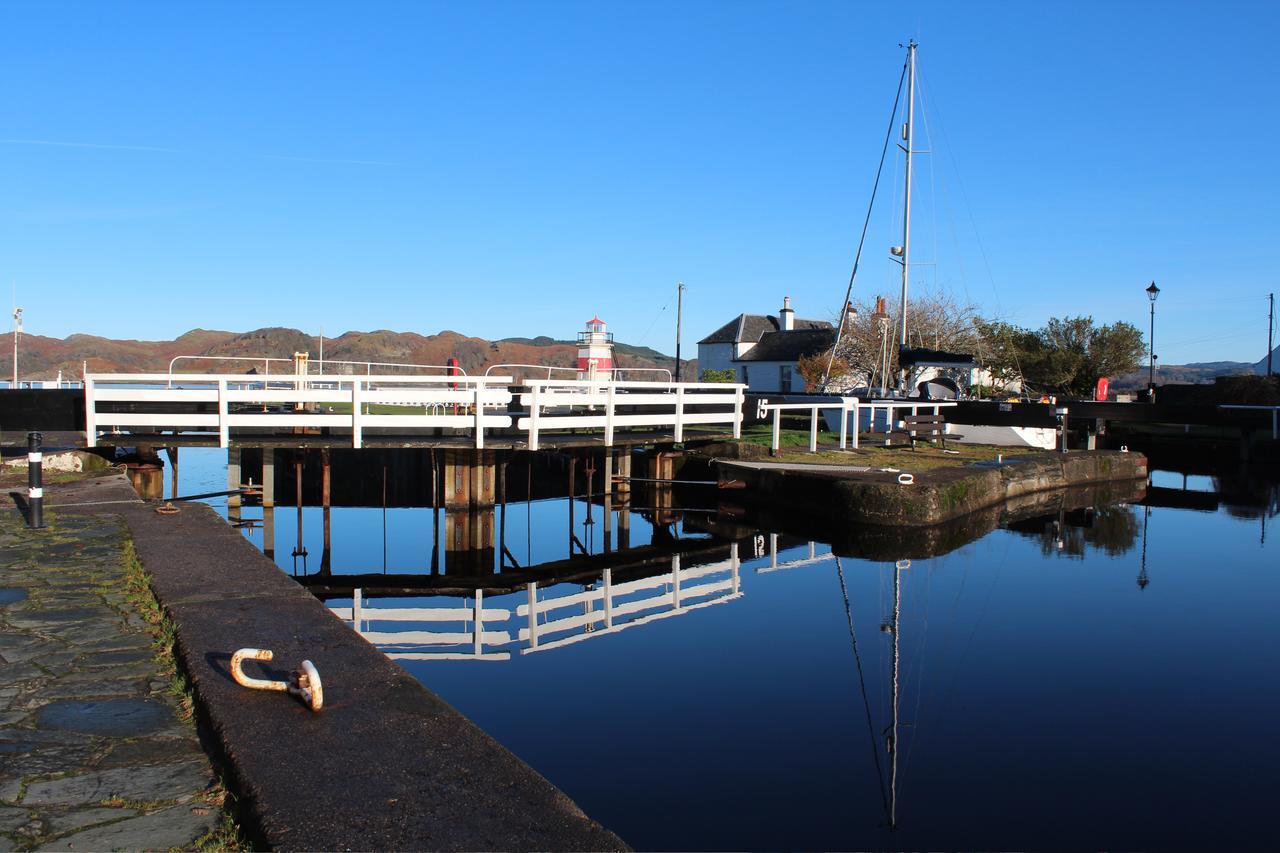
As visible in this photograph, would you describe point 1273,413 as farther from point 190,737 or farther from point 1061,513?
point 190,737

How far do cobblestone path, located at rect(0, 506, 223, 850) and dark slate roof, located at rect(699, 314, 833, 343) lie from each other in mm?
60352

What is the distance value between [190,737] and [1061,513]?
746 inches

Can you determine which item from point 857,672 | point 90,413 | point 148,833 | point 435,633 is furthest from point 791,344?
point 148,833

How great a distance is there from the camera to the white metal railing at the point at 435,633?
929cm

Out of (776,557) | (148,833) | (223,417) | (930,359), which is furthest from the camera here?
(930,359)

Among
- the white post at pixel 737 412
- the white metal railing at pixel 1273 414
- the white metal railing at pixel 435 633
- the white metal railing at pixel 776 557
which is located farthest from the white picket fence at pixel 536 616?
the white metal railing at pixel 1273 414

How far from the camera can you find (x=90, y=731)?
15.3 ft

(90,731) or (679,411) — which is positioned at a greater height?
(679,411)

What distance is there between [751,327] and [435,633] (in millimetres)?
58357

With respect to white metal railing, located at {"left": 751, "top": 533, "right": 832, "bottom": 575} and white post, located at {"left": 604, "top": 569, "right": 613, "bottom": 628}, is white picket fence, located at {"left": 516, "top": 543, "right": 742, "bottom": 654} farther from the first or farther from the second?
white metal railing, located at {"left": 751, "top": 533, "right": 832, "bottom": 575}

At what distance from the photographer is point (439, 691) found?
324 inches

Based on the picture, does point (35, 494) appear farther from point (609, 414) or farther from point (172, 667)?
point (609, 414)

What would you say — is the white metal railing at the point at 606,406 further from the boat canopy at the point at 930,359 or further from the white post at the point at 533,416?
the boat canopy at the point at 930,359

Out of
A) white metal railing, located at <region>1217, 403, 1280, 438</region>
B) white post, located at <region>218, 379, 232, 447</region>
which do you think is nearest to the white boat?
white metal railing, located at <region>1217, 403, 1280, 438</region>
